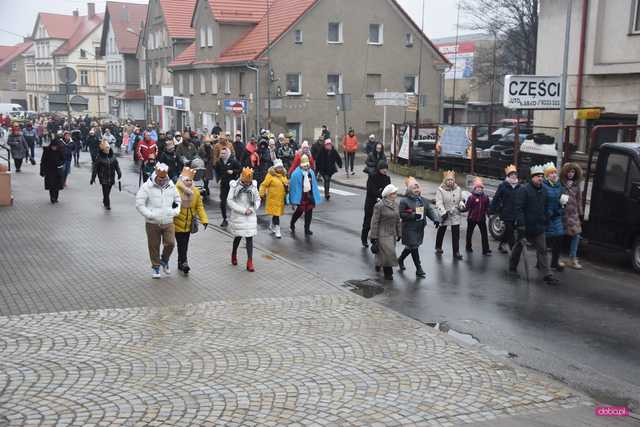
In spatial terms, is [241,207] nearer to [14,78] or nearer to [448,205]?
[448,205]

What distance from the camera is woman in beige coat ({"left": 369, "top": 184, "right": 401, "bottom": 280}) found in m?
11.9

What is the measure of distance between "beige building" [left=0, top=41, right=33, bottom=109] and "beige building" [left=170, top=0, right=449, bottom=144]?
75.8 metres

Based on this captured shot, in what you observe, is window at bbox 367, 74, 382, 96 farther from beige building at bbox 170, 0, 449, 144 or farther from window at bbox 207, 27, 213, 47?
window at bbox 207, 27, 213, 47

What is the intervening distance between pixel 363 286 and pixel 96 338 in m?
4.51

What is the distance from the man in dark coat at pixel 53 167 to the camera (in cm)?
1888

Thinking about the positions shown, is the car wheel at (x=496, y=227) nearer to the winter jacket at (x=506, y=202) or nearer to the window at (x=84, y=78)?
the winter jacket at (x=506, y=202)

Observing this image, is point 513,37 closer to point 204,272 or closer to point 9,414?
point 204,272

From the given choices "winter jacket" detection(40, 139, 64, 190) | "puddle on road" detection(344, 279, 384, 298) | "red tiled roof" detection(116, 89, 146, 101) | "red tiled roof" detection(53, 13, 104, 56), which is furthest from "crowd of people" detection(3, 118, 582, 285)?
"red tiled roof" detection(53, 13, 104, 56)

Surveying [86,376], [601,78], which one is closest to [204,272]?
[86,376]

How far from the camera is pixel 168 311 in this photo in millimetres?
9422

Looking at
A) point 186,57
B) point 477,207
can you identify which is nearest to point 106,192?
point 477,207

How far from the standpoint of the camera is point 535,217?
473 inches

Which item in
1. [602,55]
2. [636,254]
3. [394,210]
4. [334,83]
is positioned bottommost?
[636,254]

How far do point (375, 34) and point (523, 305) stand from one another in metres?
36.3
